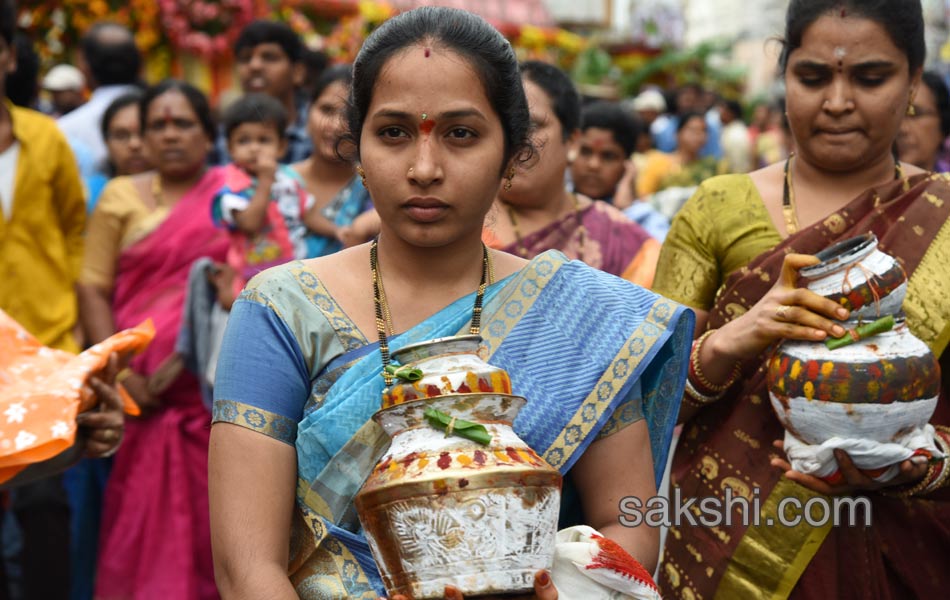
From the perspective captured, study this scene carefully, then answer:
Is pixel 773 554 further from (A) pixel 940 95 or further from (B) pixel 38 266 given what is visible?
(B) pixel 38 266

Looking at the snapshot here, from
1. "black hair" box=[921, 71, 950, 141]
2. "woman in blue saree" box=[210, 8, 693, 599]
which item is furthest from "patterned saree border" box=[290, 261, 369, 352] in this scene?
A: "black hair" box=[921, 71, 950, 141]

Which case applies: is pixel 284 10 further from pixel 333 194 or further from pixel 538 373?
pixel 538 373

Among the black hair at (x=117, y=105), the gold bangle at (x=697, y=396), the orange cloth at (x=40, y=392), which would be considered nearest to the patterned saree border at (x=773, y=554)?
the gold bangle at (x=697, y=396)

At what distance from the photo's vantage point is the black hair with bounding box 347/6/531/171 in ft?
8.42

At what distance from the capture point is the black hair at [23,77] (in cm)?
695

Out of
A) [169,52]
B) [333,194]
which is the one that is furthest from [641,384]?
[169,52]

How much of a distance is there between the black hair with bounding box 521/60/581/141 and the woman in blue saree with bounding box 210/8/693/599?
7.96 ft

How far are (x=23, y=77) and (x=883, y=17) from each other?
197 inches

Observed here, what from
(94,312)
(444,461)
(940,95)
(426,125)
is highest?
(426,125)

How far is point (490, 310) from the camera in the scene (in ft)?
8.70

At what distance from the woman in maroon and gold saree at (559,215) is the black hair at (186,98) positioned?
80.9 inches

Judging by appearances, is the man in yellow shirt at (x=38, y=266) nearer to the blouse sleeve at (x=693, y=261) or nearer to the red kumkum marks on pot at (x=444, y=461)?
the blouse sleeve at (x=693, y=261)

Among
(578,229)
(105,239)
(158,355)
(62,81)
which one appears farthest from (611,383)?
(62,81)

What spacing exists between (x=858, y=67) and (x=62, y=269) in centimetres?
391
